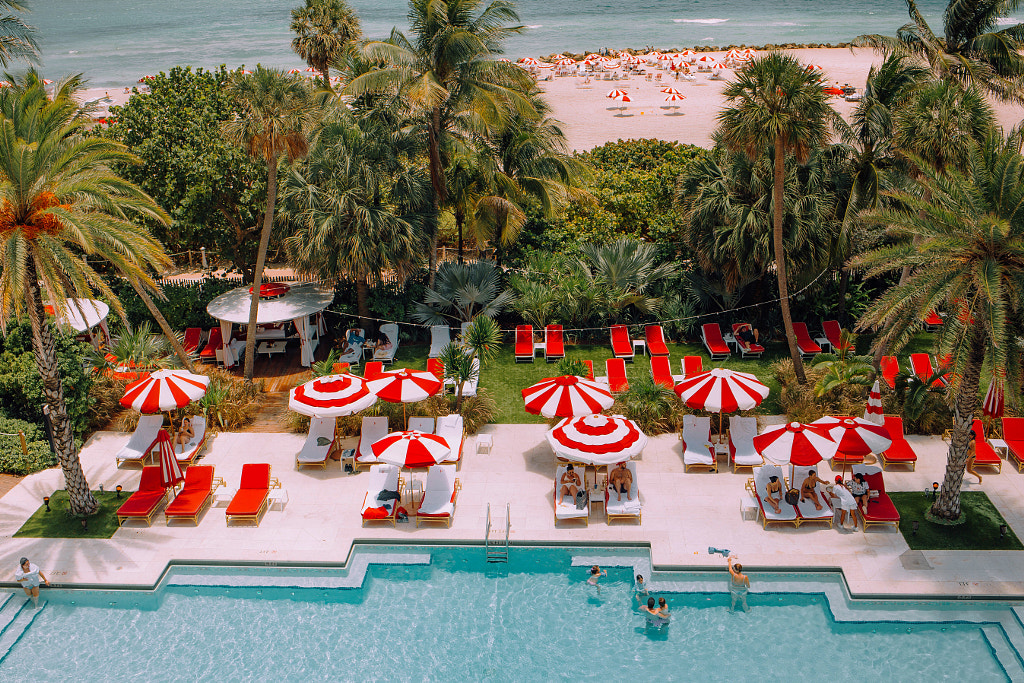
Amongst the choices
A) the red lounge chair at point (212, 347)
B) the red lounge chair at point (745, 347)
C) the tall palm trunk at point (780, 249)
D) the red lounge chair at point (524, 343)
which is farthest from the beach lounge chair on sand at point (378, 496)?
the red lounge chair at point (745, 347)

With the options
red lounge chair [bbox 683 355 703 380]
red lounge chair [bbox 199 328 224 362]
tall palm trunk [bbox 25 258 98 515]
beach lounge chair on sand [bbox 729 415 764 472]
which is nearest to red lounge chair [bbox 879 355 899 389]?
red lounge chair [bbox 683 355 703 380]

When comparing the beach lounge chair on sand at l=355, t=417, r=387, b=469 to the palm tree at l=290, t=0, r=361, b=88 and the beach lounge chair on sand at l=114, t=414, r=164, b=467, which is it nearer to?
the beach lounge chair on sand at l=114, t=414, r=164, b=467

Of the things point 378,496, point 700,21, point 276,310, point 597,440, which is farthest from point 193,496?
point 700,21

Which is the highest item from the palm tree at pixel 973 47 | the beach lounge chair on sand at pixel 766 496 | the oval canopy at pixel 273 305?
the palm tree at pixel 973 47

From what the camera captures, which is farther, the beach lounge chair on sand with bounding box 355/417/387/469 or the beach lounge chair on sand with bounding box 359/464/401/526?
the beach lounge chair on sand with bounding box 355/417/387/469

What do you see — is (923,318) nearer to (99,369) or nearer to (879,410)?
(879,410)

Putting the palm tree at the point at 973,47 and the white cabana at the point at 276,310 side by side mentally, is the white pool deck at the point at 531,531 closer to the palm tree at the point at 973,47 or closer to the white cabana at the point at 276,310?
the white cabana at the point at 276,310

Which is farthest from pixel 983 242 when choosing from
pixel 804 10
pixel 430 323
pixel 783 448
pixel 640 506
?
pixel 804 10
